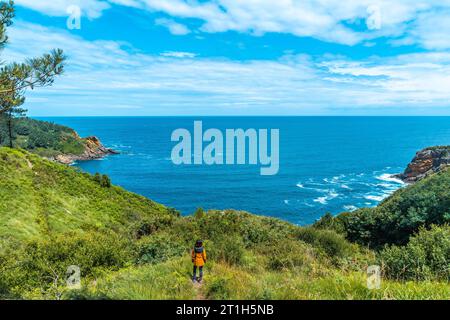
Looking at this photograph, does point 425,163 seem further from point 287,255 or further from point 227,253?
point 227,253

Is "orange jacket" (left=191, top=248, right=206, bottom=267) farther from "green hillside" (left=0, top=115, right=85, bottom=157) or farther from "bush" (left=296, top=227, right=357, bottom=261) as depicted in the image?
"green hillside" (left=0, top=115, right=85, bottom=157)

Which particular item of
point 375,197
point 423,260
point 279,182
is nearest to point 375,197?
point 375,197

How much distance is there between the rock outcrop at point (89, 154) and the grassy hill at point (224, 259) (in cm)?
10289

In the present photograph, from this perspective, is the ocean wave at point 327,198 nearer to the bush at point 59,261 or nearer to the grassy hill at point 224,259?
the grassy hill at point 224,259

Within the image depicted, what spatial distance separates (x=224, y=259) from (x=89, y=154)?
448 ft

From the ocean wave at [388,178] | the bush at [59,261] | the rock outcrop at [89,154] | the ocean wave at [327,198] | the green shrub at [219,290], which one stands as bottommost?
the bush at [59,261]

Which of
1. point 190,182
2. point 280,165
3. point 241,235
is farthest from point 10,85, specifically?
point 280,165

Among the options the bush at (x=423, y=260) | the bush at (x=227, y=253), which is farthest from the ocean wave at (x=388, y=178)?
the bush at (x=227, y=253)

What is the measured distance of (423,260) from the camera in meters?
8.59

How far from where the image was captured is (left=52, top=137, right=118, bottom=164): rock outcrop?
124 m

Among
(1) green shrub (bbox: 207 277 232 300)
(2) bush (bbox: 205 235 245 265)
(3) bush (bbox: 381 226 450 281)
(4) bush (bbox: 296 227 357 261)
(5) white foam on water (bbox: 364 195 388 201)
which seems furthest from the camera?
(5) white foam on water (bbox: 364 195 388 201)

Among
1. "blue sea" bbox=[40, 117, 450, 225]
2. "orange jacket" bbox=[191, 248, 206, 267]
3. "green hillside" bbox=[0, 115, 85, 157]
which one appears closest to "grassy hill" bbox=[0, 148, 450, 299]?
"orange jacket" bbox=[191, 248, 206, 267]

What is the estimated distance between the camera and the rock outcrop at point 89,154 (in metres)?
124

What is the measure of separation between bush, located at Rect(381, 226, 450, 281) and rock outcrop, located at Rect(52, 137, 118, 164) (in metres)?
131
